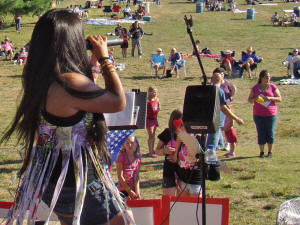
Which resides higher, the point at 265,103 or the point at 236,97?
the point at 265,103

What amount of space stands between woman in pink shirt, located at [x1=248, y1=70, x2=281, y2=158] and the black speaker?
545 cm

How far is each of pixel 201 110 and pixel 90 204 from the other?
1.00 m

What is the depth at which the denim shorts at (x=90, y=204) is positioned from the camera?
257 cm

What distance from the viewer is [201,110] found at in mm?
3258

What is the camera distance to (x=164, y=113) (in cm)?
1373

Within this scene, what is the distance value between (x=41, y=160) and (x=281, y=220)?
247cm

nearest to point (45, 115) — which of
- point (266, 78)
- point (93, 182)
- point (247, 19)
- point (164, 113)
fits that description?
point (93, 182)

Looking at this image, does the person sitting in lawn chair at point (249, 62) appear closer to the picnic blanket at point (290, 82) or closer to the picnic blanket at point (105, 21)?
the picnic blanket at point (290, 82)

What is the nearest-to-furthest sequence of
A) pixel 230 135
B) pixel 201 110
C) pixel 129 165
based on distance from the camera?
pixel 201 110 < pixel 129 165 < pixel 230 135

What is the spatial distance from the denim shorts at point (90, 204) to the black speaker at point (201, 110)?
0.84 metres

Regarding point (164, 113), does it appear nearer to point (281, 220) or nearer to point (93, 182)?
point (281, 220)

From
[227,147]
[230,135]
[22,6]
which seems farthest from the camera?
[22,6]

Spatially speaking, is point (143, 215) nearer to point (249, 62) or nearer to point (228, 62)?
point (228, 62)

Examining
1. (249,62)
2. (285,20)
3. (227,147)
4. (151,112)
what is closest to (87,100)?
(151,112)
